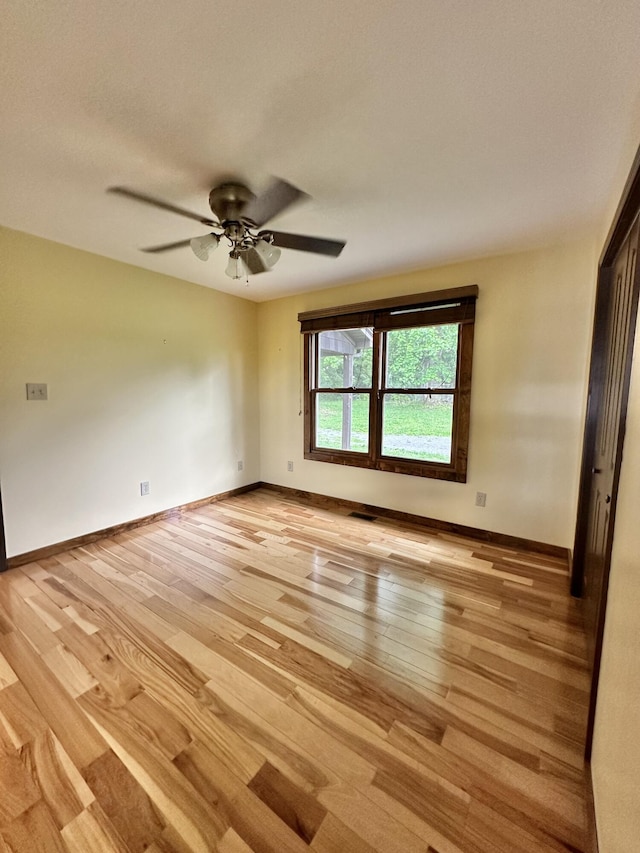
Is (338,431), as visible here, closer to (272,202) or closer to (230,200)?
(272,202)

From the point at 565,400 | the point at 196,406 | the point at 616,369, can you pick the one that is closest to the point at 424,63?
the point at 616,369

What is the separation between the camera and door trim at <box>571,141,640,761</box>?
1.18 meters

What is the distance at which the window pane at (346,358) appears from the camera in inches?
140

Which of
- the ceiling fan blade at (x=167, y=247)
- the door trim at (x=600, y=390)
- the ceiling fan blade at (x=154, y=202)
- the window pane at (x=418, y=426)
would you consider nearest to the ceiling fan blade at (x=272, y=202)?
A: the ceiling fan blade at (x=154, y=202)

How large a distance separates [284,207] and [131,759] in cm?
257

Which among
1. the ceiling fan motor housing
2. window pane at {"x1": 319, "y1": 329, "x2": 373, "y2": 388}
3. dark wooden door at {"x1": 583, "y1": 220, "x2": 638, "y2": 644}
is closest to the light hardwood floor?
dark wooden door at {"x1": 583, "y1": 220, "x2": 638, "y2": 644}

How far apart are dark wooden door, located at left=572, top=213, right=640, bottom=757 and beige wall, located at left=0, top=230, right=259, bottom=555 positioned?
333 centimetres

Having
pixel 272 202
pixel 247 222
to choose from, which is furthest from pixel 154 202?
pixel 272 202

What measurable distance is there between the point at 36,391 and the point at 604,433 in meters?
3.64

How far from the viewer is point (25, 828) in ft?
3.35

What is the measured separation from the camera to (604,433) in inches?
69.8

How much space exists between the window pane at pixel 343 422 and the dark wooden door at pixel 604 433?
6.26 ft

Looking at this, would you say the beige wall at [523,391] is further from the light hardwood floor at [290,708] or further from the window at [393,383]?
the light hardwood floor at [290,708]

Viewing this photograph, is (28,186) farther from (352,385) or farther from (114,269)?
(352,385)
